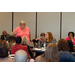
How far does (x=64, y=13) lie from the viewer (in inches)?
275

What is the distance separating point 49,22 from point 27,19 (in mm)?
1438

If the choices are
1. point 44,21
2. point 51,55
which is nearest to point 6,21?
point 44,21

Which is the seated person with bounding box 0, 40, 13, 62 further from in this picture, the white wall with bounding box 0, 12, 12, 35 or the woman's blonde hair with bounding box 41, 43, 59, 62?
the white wall with bounding box 0, 12, 12, 35

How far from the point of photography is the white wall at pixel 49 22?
7059 millimetres

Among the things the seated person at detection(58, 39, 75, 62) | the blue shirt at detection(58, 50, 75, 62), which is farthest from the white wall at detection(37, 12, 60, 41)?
the blue shirt at detection(58, 50, 75, 62)

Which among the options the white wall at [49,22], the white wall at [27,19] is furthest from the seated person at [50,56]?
the white wall at [27,19]

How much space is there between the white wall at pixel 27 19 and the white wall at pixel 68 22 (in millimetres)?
1884

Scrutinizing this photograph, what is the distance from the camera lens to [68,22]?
6.95 metres

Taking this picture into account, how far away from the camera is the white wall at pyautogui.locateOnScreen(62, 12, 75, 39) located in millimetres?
6918

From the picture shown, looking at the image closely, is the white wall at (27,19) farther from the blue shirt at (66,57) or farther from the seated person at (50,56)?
the seated person at (50,56)
